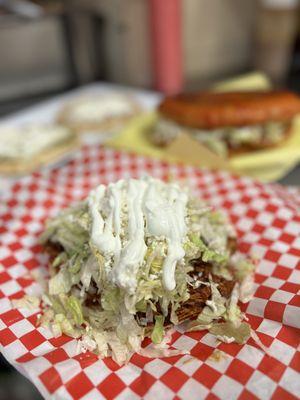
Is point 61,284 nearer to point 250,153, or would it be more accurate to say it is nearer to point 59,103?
point 250,153

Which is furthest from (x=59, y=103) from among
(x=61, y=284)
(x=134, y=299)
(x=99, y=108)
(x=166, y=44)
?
(x=134, y=299)

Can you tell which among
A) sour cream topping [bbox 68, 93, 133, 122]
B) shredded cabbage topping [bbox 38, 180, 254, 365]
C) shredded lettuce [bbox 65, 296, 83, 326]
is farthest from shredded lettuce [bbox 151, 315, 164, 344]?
sour cream topping [bbox 68, 93, 133, 122]

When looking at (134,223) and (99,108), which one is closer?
(134,223)

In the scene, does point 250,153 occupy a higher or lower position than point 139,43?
lower

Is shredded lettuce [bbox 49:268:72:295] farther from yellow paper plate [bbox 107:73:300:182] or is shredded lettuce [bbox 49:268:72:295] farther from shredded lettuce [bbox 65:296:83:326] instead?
yellow paper plate [bbox 107:73:300:182]

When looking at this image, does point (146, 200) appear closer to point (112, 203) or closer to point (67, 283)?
point (112, 203)

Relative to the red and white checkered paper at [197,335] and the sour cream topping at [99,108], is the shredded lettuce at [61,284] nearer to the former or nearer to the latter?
the red and white checkered paper at [197,335]

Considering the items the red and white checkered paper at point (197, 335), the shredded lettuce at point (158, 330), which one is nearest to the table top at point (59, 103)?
the red and white checkered paper at point (197, 335)
